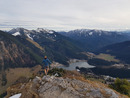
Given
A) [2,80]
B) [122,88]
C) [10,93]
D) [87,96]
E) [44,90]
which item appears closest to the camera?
[87,96]

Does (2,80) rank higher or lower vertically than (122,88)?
lower

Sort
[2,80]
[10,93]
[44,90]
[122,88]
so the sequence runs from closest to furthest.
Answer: [44,90] → [10,93] → [122,88] → [2,80]

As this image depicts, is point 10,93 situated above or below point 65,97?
below

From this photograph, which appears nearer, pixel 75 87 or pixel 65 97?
pixel 65 97

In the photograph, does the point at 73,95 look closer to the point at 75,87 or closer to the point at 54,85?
the point at 75,87

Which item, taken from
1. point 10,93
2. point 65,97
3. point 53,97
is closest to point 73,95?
point 65,97

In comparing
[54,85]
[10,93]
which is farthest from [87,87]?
[10,93]

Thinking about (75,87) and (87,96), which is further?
(75,87)

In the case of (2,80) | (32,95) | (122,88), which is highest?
(32,95)

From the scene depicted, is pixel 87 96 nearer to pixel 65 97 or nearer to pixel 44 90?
pixel 65 97
